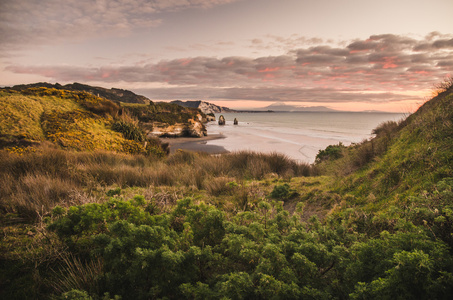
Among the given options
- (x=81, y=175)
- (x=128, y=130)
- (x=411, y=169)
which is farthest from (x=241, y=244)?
(x=128, y=130)

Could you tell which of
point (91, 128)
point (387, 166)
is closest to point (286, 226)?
point (387, 166)

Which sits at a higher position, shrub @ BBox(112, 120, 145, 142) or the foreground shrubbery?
shrub @ BBox(112, 120, 145, 142)

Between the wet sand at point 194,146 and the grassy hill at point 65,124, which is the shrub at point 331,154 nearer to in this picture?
the wet sand at point 194,146

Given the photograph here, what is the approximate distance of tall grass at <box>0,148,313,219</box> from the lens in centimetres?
399

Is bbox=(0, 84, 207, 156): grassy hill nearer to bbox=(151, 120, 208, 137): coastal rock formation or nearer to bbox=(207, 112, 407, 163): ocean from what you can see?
bbox=(207, 112, 407, 163): ocean

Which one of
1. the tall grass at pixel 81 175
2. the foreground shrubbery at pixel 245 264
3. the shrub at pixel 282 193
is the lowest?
the shrub at pixel 282 193

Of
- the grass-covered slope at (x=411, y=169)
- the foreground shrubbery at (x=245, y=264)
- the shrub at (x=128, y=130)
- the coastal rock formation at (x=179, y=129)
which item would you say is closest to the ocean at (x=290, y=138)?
the coastal rock formation at (x=179, y=129)

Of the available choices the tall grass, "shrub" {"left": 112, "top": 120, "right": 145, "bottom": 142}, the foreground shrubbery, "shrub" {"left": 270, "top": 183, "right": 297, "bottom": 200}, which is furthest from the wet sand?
the foreground shrubbery

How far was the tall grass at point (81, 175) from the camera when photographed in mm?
3990

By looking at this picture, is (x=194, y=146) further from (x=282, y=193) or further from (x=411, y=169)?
(x=411, y=169)

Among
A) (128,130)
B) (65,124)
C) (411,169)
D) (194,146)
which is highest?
(65,124)

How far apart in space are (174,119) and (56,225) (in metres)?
29.1

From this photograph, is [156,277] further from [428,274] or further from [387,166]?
[387,166]

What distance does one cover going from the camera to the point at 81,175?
18.7 feet
